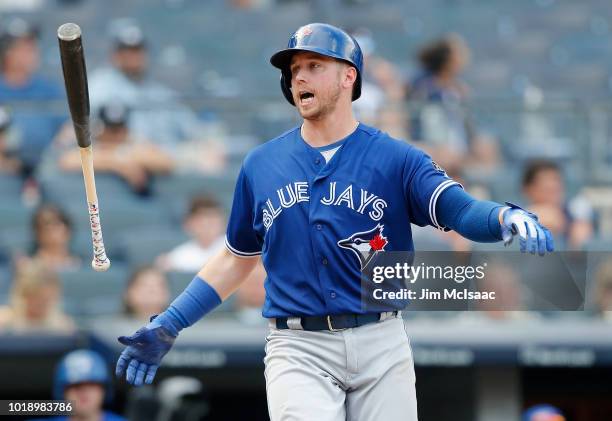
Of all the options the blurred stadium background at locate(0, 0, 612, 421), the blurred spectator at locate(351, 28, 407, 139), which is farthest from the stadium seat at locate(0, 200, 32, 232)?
the blurred spectator at locate(351, 28, 407, 139)

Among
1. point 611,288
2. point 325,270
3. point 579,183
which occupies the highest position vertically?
Result: point 579,183

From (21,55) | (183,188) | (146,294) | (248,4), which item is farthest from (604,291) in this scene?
(248,4)

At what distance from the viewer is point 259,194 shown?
14.1 feet

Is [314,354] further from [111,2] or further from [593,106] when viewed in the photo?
[111,2]

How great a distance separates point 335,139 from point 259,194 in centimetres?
31

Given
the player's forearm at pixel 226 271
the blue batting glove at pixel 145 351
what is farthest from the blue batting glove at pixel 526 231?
the blue batting glove at pixel 145 351

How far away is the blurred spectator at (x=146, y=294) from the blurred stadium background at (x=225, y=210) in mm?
22

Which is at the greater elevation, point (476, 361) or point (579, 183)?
point (579, 183)

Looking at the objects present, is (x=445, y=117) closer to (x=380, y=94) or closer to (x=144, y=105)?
(x=380, y=94)

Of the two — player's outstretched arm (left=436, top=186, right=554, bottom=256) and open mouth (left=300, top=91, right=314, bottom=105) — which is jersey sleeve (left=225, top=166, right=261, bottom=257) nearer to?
open mouth (left=300, top=91, right=314, bottom=105)

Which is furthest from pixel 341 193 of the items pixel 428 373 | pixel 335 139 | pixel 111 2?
pixel 111 2

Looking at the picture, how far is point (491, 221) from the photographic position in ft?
12.8

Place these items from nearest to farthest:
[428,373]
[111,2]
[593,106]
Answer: [428,373]
[593,106]
[111,2]

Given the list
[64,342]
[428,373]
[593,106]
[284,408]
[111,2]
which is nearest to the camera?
[284,408]
